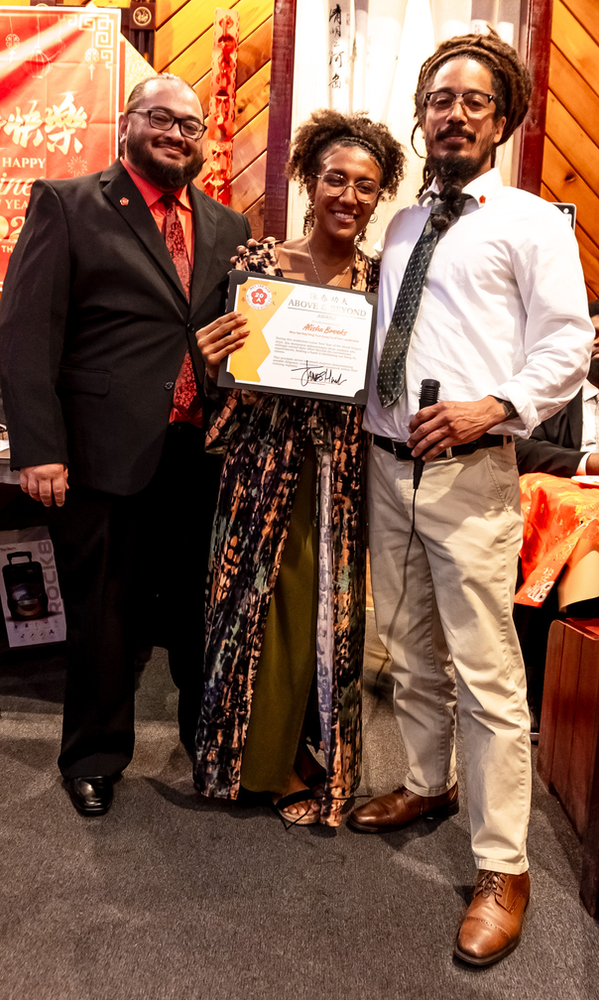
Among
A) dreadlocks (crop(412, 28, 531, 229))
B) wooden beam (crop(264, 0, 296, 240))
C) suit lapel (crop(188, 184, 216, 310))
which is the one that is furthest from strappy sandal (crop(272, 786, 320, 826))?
wooden beam (crop(264, 0, 296, 240))

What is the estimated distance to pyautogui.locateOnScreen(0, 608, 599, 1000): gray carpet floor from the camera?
1338mm

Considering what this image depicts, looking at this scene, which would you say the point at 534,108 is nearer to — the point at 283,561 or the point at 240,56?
the point at 240,56

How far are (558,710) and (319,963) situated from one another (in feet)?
3.11

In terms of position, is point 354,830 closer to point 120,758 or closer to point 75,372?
point 120,758

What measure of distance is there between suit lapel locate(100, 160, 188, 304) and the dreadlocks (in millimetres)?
606

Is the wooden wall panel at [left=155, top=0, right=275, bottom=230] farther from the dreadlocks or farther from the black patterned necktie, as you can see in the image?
the black patterned necktie

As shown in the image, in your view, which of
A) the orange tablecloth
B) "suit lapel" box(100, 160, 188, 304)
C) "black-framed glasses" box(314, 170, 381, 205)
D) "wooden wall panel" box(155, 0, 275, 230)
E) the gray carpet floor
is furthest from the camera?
"wooden wall panel" box(155, 0, 275, 230)

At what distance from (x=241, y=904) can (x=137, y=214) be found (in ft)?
4.89

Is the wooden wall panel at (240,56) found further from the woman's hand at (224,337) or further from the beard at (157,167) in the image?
the woman's hand at (224,337)

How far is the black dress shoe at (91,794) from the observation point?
5.93ft

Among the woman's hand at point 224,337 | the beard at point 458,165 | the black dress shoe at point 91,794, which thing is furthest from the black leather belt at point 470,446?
the black dress shoe at point 91,794

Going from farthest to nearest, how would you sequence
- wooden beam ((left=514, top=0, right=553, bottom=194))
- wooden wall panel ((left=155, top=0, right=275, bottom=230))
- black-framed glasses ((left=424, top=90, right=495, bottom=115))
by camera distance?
wooden wall panel ((left=155, top=0, right=275, bottom=230))
wooden beam ((left=514, top=0, right=553, bottom=194))
black-framed glasses ((left=424, top=90, right=495, bottom=115))

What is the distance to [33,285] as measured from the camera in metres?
1.65

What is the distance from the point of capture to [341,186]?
158 cm
